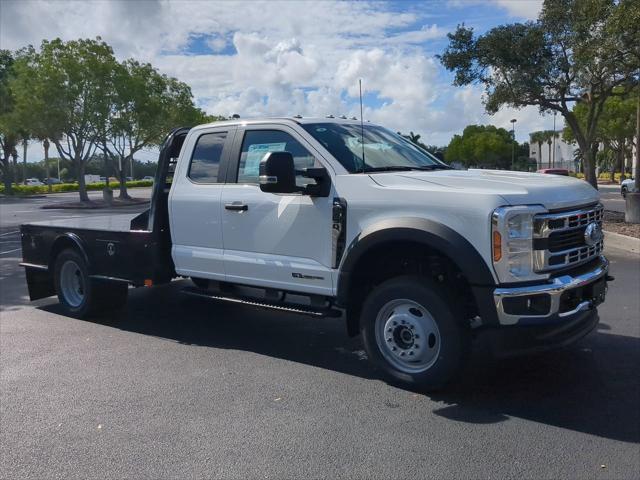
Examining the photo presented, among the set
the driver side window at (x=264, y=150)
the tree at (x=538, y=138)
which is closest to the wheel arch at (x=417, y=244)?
the driver side window at (x=264, y=150)

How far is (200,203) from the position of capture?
6.22 metres

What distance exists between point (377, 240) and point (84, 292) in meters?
4.20

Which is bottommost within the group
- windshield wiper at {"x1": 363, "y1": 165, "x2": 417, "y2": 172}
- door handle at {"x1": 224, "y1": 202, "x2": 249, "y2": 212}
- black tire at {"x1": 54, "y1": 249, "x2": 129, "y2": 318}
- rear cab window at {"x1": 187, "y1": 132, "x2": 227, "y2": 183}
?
black tire at {"x1": 54, "y1": 249, "x2": 129, "y2": 318}

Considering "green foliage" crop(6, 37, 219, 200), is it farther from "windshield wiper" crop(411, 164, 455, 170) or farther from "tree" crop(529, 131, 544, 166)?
"tree" crop(529, 131, 544, 166)

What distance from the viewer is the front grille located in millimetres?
4387

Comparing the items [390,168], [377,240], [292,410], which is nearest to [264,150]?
[390,168]

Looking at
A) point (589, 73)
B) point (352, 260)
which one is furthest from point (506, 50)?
point (352, 260)

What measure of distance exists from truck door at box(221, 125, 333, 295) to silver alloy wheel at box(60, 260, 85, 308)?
266cm

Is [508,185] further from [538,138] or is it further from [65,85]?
[538,138]

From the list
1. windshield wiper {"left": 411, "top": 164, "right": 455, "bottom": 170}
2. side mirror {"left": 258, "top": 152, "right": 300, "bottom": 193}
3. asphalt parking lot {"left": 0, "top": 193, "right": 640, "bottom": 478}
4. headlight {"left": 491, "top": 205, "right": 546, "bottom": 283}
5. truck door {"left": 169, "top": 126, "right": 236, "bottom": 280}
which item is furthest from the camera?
truck door {"left": 169, "top": 126, "right": 236, "bottom": 280}

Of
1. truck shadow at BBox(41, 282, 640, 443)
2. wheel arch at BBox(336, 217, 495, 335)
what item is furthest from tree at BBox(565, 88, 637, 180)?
wheel arch at BBox(336, 217, 495, 335)

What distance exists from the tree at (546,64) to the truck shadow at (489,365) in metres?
11.4

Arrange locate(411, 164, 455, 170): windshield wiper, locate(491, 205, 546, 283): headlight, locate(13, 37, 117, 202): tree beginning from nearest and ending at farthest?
locate(491, 205, 546, 283): headlight, locate(411, 164, 455, 170): windshield wiper, locate(13, 37, 117, 202): tree

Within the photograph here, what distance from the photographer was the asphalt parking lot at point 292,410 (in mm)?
3816
